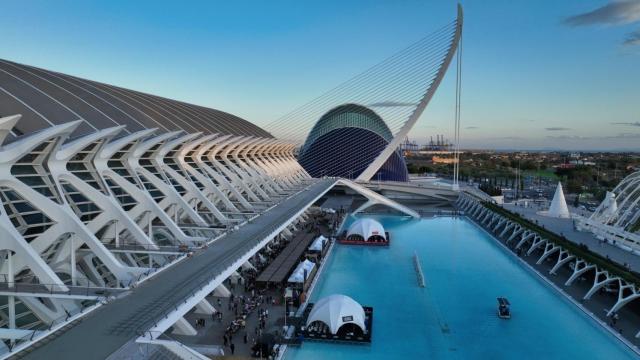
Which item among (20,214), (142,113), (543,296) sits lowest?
(543,296)

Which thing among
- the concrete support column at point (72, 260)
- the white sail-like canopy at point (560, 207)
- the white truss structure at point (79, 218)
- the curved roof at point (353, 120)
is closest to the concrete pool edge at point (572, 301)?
the white sail-like canopy at point (560, 207)

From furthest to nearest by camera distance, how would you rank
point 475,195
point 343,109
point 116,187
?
point 343,109, point 475,195, point 116,187

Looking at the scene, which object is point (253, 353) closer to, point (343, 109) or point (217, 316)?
point (217, 316)

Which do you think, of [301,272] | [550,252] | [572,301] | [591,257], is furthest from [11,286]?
[550,252]

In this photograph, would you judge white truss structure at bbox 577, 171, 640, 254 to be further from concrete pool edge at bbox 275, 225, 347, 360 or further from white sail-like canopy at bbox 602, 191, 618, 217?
concrete pool edge at bbox 275, 225, 347, 360

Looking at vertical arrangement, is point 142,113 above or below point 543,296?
above

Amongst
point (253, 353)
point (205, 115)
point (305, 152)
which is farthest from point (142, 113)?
point (305, 152)

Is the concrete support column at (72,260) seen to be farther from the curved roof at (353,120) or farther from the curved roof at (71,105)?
the curved roof at (353,120)
